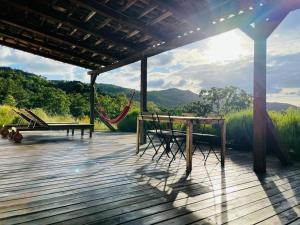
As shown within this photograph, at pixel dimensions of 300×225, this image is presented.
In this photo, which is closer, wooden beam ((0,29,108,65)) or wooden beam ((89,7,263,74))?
wooden beam ((89,7,263,74))

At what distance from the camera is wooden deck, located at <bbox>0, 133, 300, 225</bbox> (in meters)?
2.04

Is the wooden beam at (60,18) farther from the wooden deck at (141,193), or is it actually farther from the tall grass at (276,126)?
the tall grass at (276,126)

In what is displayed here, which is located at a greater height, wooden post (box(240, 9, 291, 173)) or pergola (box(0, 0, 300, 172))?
pergola (box(0, 0, 300, 172))

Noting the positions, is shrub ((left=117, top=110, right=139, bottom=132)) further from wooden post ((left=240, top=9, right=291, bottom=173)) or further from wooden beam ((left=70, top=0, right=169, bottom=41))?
wooden post ((left=240, top=9, right=291, bottom=173))

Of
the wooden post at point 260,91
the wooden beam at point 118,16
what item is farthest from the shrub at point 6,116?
the wooden post at point 260,91

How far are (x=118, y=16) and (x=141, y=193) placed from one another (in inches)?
142

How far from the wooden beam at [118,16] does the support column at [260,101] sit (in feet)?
7.97

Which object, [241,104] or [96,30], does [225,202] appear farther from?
[241,104]

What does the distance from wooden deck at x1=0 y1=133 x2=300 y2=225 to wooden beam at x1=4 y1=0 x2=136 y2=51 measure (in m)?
2.89

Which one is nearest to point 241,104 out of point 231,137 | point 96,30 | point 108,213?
point 231,137

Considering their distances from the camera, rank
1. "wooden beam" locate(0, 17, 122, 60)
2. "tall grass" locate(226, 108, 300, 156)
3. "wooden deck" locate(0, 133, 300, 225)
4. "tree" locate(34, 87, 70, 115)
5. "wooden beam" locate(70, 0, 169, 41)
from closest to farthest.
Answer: "wooden deck" locate(0, 133, 300, 225) → "wooden beam" locate(70, 0, 169, 41) → "tall grass" locate(226, 108, 300, 156) → "wooden beam" locate(0, 17, 122, 60) → "tree" locate(34, 87, 70, 115)

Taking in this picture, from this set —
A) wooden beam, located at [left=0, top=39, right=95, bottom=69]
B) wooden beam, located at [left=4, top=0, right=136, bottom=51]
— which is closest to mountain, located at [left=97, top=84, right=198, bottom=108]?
wooden beam, located at [left=0, top=39, right=95, bottom=69]

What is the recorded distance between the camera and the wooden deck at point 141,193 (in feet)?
6.68

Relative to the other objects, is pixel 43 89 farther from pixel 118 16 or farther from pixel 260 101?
pixel 260 101
